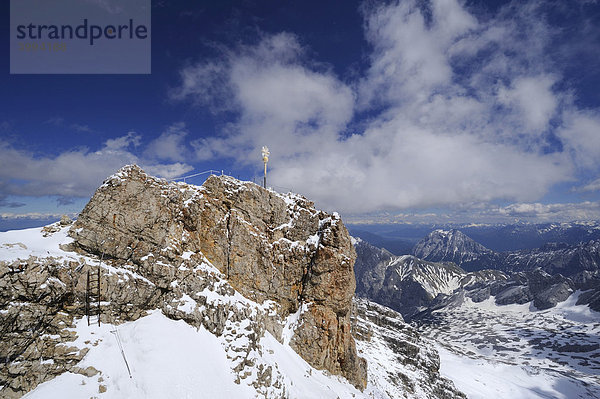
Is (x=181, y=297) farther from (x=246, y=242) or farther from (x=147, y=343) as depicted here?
(x=246, y=242)

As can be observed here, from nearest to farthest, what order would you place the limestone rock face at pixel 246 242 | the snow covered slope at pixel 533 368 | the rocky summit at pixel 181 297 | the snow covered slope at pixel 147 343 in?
the snow covered slope at pixel 147 343 < the rocky summit at pixel 181 297 < the limestone rock face at pixel 246 242 < the snow covered slope at pixel 533 368

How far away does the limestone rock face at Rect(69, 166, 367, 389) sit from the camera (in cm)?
2578

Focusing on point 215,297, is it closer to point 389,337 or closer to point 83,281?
point 83,281

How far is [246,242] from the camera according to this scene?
3584 centimetres

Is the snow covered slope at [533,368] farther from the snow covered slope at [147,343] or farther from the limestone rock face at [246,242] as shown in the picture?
the snow covered slope at [147,343]

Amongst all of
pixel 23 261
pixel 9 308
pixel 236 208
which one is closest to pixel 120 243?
pixel 23 261

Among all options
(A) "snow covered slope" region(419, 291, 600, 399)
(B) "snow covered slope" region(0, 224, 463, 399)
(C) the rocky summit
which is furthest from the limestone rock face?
(A) "snow covered slope" region(419, 291, 600, 399)

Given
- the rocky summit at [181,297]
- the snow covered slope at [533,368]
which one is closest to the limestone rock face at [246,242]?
the rocky summit at [181,297]

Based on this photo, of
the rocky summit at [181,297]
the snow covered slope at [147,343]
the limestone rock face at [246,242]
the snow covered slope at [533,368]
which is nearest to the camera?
the snow covered slope at [147,343]

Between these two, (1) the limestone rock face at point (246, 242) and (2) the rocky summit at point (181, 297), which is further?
(1) the limestone rock face at point (246, 242)

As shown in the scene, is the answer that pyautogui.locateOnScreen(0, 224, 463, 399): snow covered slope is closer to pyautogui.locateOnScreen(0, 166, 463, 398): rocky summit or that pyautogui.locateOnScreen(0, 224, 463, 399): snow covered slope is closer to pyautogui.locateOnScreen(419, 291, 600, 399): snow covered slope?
pyautogui.locateOnScreen(0, 166, 463, 398): rocky summit

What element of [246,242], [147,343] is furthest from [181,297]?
[246,242]

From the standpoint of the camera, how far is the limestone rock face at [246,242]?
84.6 ft

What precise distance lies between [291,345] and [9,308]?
29.4 metres
